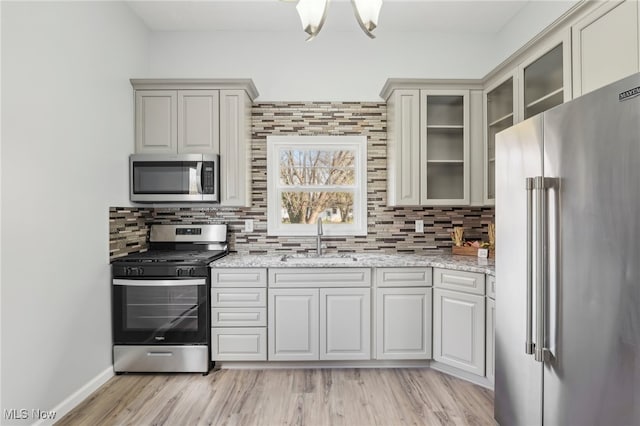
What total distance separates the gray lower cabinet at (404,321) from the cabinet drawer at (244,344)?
91 cm

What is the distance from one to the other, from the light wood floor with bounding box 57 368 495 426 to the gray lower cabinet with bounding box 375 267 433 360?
6.4 inches

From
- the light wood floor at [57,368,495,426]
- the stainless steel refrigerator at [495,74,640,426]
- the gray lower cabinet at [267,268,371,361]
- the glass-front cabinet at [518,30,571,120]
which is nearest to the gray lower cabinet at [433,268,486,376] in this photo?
the light wood floor at [57,368,495,426]

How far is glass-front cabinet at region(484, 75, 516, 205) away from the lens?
2.64m

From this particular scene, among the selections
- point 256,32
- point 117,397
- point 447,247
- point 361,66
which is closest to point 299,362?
point 117,397

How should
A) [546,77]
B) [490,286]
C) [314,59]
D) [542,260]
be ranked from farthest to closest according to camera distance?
1. [314,59]
2. [490,286]
3. [546,77]
4. [542,260]

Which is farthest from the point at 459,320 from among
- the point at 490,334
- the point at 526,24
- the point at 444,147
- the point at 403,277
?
the point at 526,24

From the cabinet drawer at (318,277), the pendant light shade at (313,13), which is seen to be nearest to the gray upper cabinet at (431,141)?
the cabinet drawer at (318,277)

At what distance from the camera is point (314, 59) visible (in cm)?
323

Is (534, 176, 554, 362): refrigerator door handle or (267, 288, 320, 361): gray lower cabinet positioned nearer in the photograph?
(534, 176, 554, 362): refrigerator door handle

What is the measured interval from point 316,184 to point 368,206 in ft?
1.81

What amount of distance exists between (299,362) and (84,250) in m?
1.77

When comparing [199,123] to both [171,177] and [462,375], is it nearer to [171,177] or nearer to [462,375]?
[171,177]

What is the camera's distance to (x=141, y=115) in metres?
2.89
